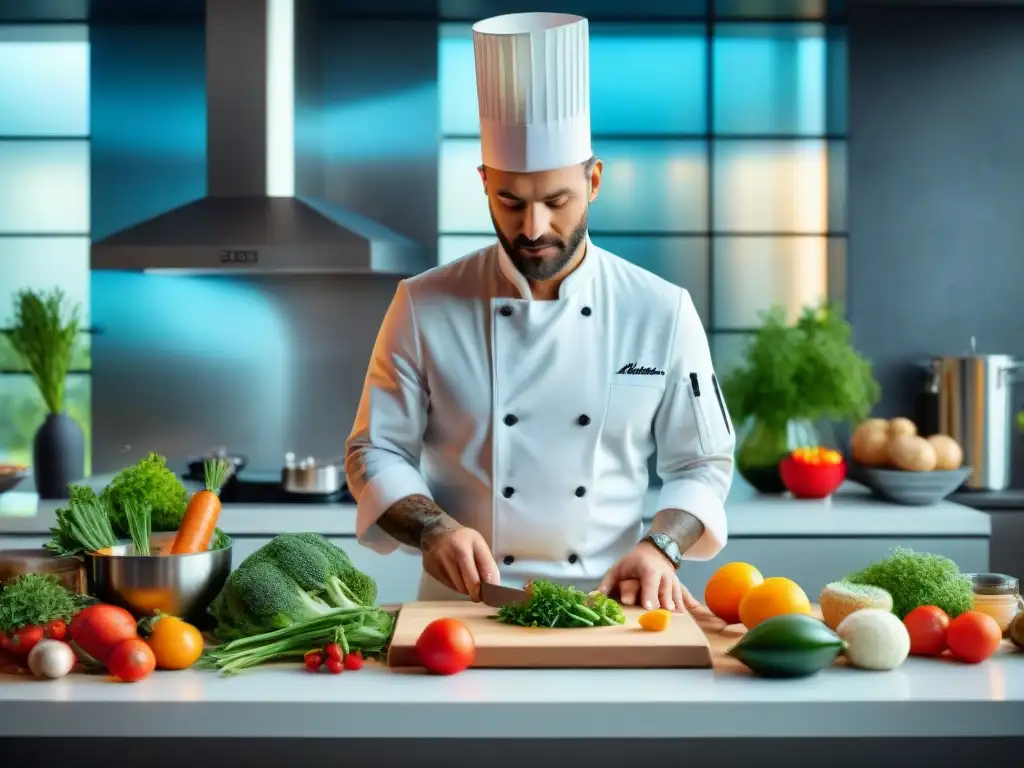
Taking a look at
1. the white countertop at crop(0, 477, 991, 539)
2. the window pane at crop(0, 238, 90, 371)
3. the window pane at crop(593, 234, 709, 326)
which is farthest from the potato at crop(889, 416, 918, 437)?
the window pane at crop(0, 238, 90, 371)

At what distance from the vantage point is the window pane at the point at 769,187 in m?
4.48

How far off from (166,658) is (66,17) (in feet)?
11.0

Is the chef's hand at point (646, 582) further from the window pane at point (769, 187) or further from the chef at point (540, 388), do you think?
the window pane at point (769, 187)

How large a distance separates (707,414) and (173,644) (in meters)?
1.07

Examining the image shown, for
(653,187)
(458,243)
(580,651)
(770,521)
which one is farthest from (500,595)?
(653,187)

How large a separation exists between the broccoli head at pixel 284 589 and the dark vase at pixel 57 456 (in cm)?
224

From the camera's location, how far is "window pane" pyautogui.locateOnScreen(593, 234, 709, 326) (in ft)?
14.7

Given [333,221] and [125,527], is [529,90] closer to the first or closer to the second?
[125,527]

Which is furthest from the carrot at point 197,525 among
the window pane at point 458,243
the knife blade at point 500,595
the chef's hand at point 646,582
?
the window pane at point 458,243

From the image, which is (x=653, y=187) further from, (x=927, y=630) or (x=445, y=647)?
(x=445, y=647)

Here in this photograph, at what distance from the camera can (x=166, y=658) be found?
1.67 meters

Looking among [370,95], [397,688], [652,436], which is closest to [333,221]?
[370,95]

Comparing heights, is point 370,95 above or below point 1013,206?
above

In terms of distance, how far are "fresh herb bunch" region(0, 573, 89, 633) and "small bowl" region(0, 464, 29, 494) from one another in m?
2.06
